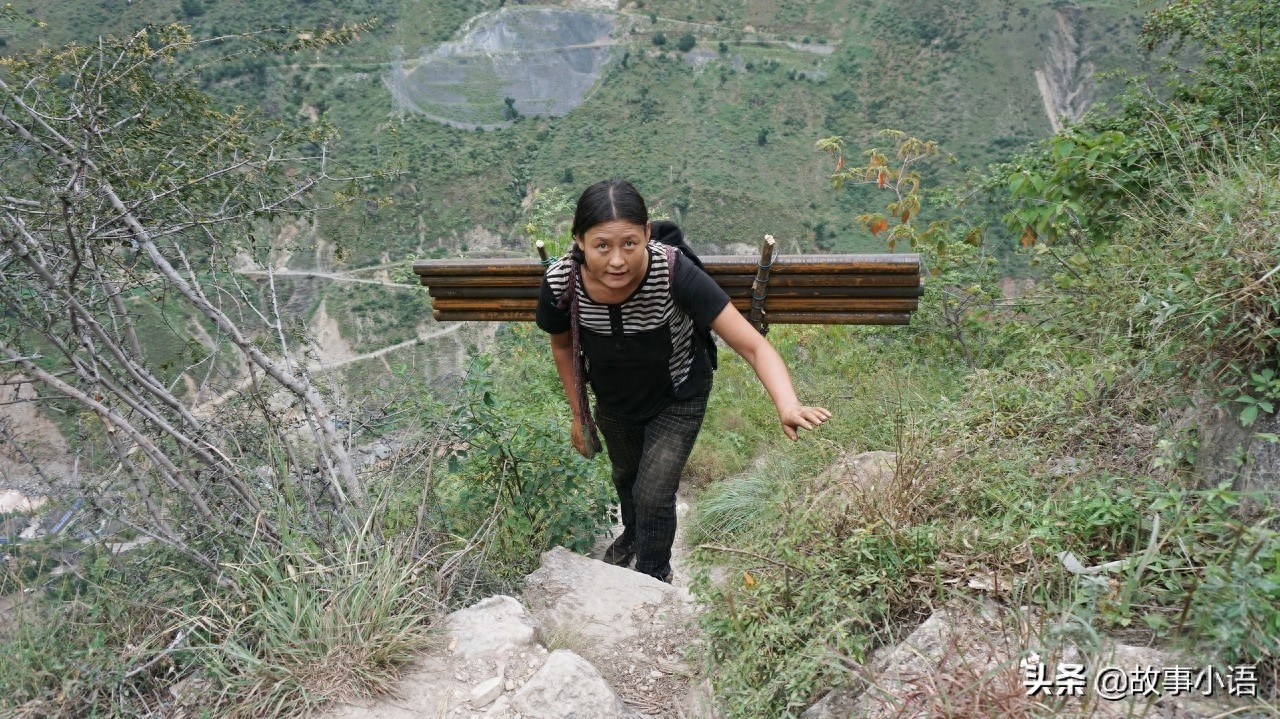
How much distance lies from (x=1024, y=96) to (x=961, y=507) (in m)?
40.9

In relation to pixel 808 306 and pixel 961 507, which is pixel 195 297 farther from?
pixel 961 507

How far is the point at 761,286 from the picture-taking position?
313 centimetres

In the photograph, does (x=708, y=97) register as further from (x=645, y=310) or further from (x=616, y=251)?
(x=616, y=251)

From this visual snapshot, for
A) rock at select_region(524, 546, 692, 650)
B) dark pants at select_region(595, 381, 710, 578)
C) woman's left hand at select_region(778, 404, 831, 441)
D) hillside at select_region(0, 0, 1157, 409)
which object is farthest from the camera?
hillside at select_region(0, 0, 1157, 409)

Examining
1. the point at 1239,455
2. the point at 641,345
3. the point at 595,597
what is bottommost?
the point at 595,597

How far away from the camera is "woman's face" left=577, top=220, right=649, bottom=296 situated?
264 centimetres

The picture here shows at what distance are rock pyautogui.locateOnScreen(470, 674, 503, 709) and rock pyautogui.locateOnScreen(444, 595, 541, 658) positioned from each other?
0.13 metres

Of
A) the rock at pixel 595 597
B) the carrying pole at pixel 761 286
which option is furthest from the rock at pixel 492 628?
the carrying pole at pixel 761 286

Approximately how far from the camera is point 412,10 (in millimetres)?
44844

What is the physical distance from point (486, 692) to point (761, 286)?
1.76 meters

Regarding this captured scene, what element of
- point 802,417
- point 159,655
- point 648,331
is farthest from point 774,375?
point 159,655

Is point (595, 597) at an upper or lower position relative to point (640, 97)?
upper

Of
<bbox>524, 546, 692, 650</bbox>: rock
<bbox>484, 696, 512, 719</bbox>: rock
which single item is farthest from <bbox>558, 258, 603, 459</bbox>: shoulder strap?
<bbox>484, 696, 512, 719</bbox>: rock

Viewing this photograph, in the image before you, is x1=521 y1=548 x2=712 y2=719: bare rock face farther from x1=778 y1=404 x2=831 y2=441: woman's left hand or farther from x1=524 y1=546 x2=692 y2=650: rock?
x1=778 y1=404 x2=831 y2=441: woman's left hand
